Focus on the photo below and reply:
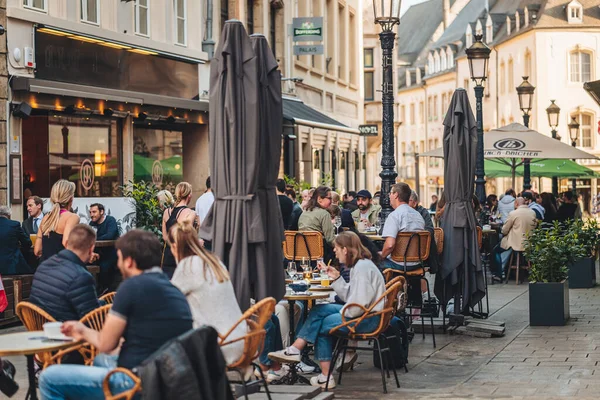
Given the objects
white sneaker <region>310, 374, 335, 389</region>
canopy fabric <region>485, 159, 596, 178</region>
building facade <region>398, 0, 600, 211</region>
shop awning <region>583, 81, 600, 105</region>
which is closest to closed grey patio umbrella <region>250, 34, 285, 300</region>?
white sneaker <region>310, 374, 335, 389</region>

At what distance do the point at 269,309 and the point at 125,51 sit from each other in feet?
47.5

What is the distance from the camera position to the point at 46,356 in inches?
330

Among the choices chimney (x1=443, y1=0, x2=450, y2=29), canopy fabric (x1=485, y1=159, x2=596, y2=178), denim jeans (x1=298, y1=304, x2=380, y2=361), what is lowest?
denim jeans (x1=298, y1=304, x2=380, y2=361)

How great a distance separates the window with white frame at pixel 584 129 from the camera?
76.9 m

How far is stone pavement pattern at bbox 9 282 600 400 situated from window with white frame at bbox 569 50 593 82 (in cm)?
6495

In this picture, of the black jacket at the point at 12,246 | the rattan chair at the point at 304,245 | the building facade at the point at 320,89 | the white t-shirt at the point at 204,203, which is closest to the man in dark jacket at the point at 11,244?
the black jacket at the point at 12,246

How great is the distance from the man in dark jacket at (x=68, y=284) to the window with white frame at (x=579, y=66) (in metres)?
73.0

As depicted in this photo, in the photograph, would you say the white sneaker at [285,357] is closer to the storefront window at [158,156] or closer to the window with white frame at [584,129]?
the storefront window at [158,156]

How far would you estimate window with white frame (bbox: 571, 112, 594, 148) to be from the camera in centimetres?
7694

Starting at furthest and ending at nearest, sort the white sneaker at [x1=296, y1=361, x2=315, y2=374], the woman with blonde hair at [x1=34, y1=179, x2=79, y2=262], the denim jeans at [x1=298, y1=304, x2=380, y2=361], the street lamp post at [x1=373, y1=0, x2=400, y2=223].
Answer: the street lamp post at [x1=373, y1=0, x2=400, y2=223] → the woman with blonde hair at [x1=34, y1=179, x2=79, y2=262] → the white sneaker at [x1=296, y1=361, x2=315, y2=374] → the denim jeans at [x1=298, y1=304, x2=380, y2=361]

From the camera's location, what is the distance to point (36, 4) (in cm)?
1912

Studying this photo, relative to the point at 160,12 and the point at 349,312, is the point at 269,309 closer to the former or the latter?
the point at 349,312

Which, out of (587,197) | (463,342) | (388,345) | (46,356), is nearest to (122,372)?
(46,356)

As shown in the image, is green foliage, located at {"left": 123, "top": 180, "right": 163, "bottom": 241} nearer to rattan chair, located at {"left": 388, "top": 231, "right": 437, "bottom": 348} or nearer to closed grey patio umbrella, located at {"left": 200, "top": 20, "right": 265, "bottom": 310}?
rattan chair, located at {"left": 388, "top": 231, "right": 437, "bottom": 348}
